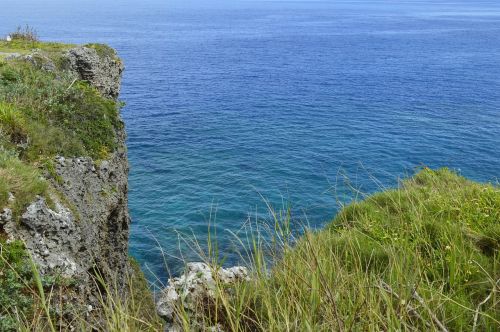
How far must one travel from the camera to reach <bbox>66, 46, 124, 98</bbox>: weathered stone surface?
20156 mm

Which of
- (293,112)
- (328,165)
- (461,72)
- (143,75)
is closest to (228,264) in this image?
(328,165)

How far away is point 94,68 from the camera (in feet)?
67.7

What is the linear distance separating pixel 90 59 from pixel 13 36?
28.7ft

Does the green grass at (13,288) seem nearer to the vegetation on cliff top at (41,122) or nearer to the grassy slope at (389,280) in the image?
the vegetation on cliff top at (41,122)

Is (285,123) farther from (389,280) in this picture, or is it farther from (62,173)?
(389,280)

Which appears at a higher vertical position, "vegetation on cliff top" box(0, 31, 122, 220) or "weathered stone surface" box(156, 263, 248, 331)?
"vegetation on cliff top" box(0, 31, 122, 220)

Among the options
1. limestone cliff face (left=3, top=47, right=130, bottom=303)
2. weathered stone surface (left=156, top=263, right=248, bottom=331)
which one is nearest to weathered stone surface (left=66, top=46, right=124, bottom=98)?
limestone cliff face (left=3, top=47, right=130, bottom=303)

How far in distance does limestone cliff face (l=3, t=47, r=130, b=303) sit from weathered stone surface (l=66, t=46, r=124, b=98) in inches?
1.7

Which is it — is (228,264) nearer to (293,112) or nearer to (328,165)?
(328,165)

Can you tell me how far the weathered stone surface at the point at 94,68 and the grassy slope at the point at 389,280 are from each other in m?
14.1

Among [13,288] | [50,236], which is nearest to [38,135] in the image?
[50,236]

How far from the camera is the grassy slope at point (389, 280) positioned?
13.9 feet

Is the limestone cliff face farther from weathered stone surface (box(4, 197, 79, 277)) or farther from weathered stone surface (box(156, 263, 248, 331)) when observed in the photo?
weathered stone surface (box(156, 263, 248, 331))

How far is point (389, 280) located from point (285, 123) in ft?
139
